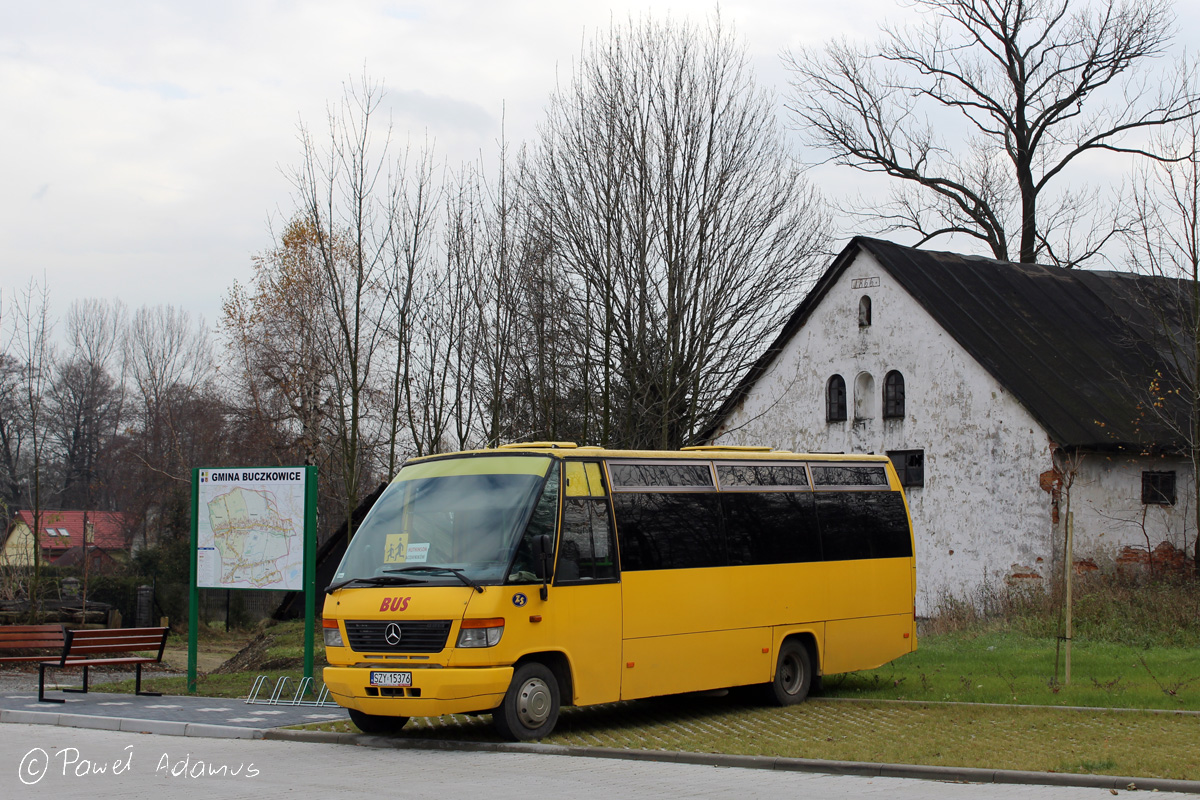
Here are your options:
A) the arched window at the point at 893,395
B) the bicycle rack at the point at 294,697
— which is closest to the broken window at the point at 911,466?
the arched window at the point at 893,395

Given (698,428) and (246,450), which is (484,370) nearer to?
(698,428)

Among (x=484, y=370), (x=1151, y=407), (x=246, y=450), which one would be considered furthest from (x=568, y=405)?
(x=246, y=450)

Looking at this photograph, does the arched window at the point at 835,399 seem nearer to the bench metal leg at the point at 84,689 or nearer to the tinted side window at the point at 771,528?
the tinted side window at the point at 771,528

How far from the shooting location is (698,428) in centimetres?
3066

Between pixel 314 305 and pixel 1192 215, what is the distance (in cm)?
1804

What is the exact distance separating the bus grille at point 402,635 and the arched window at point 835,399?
2087cm

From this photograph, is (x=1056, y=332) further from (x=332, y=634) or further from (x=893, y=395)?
(x=332, y=634)

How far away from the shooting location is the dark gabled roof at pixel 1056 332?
86.7 feet

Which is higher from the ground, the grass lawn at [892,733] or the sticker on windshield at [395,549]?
the sticker on windshield at [395,549]

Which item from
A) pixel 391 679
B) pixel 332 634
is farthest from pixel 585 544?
pixel 332 634

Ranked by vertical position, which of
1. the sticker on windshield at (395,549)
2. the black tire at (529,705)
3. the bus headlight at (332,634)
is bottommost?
the black tire at (529,705)

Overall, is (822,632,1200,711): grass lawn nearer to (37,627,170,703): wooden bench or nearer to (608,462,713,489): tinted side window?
(608,462,713,489): tinted side window

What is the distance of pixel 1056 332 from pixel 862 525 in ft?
54.8

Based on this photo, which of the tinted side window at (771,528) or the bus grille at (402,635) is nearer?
the bus grille at (402,635)
